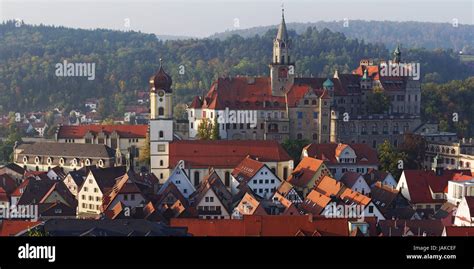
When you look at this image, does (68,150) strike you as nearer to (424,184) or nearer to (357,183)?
(357,183)

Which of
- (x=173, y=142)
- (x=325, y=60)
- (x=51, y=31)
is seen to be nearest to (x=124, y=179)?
(x=173, y=142)

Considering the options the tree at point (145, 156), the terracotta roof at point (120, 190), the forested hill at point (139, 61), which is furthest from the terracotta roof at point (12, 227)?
the forested hill at point (139, 61)

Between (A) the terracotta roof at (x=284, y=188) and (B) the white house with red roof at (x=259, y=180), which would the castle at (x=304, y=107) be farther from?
(A) the terracotta roof at (x=284, y=188)

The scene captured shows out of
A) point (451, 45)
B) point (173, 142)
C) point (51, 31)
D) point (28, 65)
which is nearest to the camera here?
point (173, 142)

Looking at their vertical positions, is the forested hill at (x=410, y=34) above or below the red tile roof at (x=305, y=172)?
above

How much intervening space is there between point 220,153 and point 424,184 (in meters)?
8.25

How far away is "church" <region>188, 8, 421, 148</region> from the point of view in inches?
1534

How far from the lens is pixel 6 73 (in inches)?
2938

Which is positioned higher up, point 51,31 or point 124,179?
point 51,31

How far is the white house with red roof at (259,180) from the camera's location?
30.9 m

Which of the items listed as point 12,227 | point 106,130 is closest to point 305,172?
point 106,130

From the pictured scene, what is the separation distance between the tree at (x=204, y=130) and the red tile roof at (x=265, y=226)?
52.0ft
